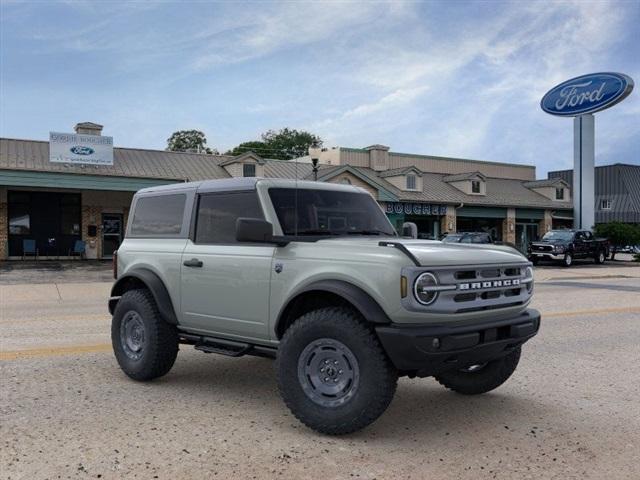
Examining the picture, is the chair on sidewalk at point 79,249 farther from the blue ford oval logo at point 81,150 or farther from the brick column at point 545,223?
the brick column at point 545,223

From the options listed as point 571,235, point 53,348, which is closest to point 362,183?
point 571,235

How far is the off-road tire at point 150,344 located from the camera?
229 inches

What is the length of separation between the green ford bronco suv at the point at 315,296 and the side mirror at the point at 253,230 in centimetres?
1

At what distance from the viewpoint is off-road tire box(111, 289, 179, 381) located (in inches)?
229

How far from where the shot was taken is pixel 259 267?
5109 millimetres

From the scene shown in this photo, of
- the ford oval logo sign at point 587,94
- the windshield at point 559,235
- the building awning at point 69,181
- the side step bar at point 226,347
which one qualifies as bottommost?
the side step bar at point 226,347

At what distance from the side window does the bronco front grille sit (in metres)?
1.74

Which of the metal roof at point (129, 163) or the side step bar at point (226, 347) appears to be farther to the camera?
the metal roof at point (129, 163)

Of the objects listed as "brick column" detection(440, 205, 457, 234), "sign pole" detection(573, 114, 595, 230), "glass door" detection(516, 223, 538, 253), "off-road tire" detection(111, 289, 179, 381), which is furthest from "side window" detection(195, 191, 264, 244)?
"glass door" detection(516, 223, 538, 253)

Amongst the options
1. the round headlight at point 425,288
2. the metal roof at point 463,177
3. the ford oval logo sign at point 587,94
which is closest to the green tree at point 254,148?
the metal roof at point 463,177

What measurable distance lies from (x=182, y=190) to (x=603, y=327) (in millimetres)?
7556

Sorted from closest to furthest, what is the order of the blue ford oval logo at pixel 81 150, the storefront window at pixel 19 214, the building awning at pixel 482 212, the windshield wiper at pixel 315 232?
the windshield wiper at pixel 315 232
the storefront window at pixel 19 214
the blue ford oval logo at pixel 81 150
the building awning at pixel 482 212

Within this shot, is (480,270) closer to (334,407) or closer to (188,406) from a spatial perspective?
(334,407)

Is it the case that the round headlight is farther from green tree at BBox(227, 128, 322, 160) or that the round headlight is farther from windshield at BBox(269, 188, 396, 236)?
green tree at BBox(227, 128, 322, 160)
